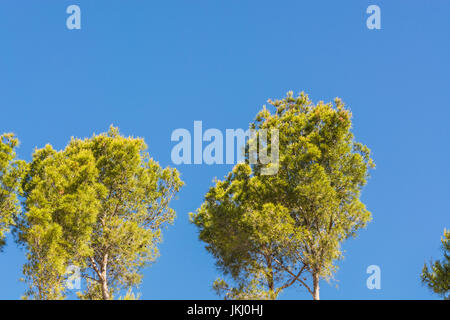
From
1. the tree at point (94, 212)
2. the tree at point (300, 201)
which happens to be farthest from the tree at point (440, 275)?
the tree at point (94, 212)

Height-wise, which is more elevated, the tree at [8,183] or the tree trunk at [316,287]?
the tree at [8,183]

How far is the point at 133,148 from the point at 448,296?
21785 mm

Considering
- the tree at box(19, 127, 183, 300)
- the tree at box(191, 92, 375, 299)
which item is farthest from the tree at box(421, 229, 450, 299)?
the tree at box(19, 127, 183, 300)

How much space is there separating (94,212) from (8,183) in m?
6.43

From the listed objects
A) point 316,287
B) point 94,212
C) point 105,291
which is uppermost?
point 94,212

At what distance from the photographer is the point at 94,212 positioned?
22.0m

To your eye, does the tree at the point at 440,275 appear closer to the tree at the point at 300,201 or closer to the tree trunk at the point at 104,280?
the tree at the point at 300,201

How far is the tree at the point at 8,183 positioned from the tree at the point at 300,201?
44.5 ft

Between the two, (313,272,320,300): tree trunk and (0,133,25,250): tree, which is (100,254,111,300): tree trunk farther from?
(313,272,320,300): tree trunk

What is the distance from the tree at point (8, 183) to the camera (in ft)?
77.9

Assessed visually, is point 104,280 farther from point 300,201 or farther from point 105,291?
point 300,201

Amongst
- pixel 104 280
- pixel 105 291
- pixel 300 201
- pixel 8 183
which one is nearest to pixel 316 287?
pixel 300 201
